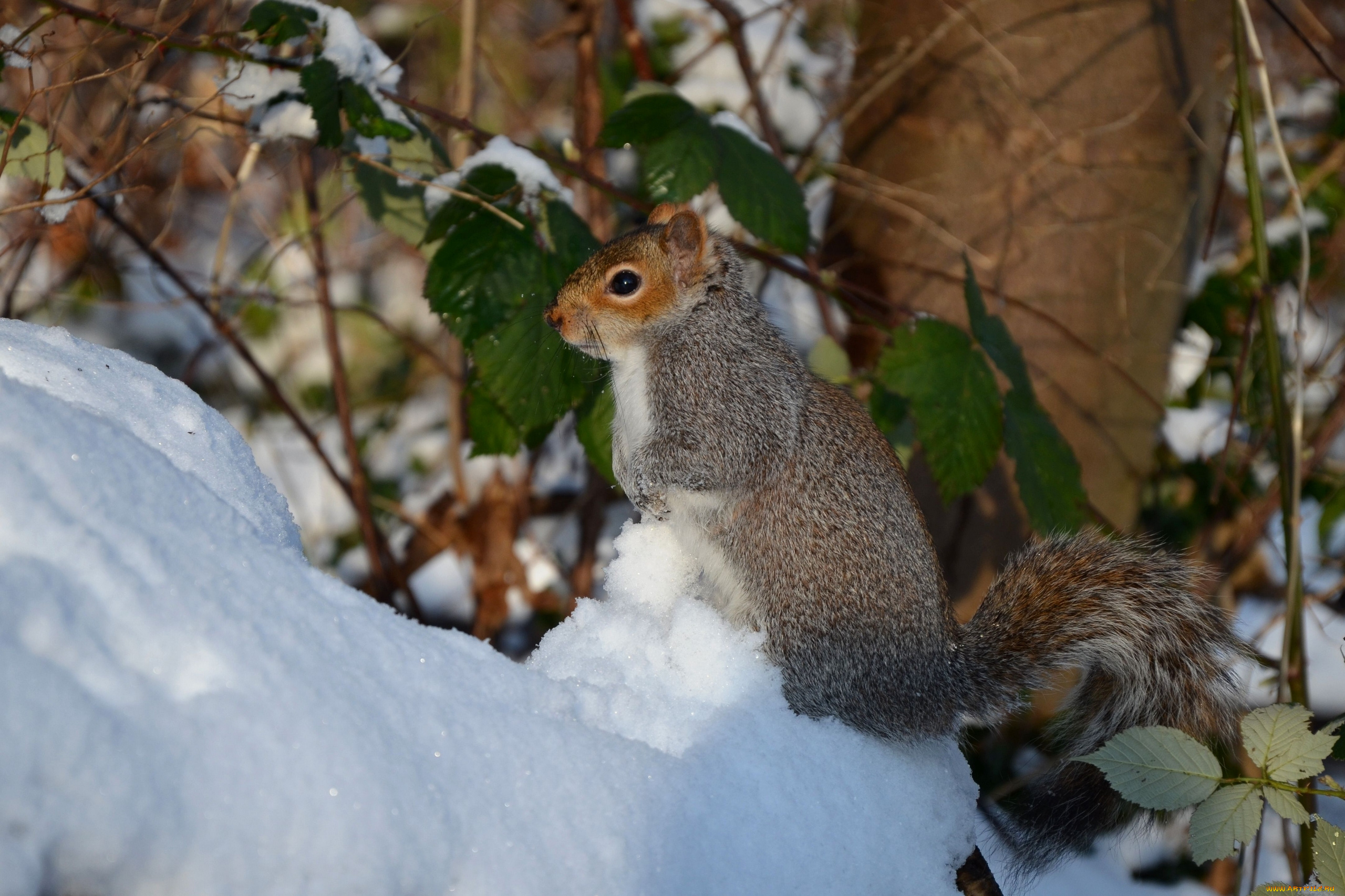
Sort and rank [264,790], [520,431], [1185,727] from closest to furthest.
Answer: [264,790], [1185,727], [520,431]

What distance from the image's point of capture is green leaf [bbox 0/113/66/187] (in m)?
1.04

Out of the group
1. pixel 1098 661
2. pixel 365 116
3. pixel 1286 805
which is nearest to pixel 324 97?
pixel 365 116

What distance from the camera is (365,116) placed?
1126 mm

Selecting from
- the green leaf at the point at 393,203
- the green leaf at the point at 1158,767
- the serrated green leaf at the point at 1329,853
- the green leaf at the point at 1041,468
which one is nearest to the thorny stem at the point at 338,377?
the green leaf at the point at 393,203

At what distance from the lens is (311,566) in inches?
25.8

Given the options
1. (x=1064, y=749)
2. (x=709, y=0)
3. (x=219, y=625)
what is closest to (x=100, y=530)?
(x=219, y=625)

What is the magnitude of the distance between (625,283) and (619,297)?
17 mm

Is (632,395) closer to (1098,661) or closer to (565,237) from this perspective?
(565,237)

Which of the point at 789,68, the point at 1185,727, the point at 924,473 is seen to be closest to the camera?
the point at 1185,727

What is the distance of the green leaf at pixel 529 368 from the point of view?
113cm

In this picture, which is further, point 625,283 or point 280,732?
point 625,283

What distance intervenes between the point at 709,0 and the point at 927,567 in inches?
40.2

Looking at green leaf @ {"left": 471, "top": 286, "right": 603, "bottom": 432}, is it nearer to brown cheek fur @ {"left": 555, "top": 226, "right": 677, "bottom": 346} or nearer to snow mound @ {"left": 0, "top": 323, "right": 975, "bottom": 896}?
brown cheek fur @ {"left": 555, "top": 226, "right": 677, "bottom": 346}

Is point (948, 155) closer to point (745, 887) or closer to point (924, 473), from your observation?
point (924, 473)
